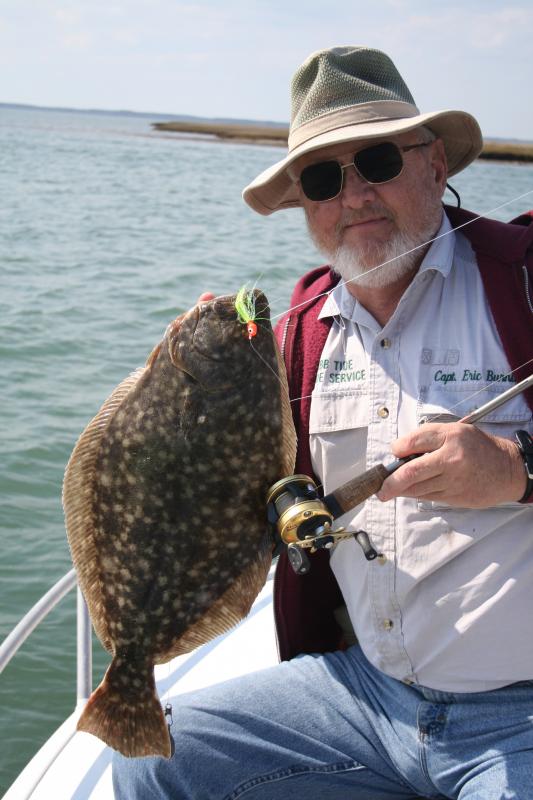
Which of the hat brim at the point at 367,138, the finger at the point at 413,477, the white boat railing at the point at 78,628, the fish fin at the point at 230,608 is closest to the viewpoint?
the finger at the point at 413,477

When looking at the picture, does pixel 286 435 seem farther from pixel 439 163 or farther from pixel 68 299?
pixel 68 299

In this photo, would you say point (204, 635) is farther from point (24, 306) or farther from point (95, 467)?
point (24, 306)

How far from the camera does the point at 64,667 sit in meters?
6.00

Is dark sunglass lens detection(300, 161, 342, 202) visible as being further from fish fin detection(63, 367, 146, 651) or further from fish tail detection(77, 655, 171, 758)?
fish tail detection(77, 655, 171, 758)

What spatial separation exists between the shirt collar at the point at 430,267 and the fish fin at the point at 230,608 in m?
→ 1.03

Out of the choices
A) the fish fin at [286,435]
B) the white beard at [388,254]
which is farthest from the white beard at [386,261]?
the fish fin at [286,435]

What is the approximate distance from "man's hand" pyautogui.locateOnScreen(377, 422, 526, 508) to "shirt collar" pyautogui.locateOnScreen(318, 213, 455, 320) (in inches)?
28.9

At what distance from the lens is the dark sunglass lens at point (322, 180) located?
10.0 ft

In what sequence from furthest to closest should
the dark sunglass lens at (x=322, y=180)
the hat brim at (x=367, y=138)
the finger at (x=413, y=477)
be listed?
the dark sunglass lens at (x=322, y=180) < the hat brim at (x=367, y=138) < the finger at (x=413, y=477)

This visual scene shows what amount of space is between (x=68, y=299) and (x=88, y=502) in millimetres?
13153

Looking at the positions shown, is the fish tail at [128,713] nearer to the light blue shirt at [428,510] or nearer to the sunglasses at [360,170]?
the light blue shirt at [428,510]

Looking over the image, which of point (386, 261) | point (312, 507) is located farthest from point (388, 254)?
point (312, 507)

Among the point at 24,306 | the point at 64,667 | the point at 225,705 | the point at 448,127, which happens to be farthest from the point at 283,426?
the point at 24,306

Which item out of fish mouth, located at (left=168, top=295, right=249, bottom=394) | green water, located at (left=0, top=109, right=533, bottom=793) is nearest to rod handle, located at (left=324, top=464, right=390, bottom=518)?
fish mouth, located at (left=168, top=295, right=249, bottom=394)
